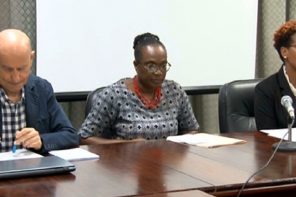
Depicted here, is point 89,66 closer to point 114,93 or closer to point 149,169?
point 114,93

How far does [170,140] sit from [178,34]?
122 centimetres

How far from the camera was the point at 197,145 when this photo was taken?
2559 mm

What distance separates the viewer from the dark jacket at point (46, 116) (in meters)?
2.45

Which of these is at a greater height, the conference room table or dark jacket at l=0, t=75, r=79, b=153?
dark jacket at l=0, t=75, r=79, b=153

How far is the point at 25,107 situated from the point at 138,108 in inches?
24.9

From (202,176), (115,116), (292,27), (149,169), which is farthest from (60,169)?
(292,27)

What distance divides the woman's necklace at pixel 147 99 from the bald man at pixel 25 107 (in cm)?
48

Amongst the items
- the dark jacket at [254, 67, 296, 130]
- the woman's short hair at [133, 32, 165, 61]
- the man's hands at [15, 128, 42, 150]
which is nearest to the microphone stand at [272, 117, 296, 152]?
the dark jacket at [254, 67, 296, 130]

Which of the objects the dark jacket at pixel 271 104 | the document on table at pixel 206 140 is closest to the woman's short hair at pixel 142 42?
the document on table at pixel 206 140

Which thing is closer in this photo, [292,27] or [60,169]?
[60,169]

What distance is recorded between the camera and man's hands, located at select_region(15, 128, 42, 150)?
7.23 ft

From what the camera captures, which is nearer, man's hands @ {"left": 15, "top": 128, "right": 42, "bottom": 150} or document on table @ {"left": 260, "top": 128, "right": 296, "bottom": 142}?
man's hands @ {"left": 15, "top": 128, "right": 42, "bottom": 150}

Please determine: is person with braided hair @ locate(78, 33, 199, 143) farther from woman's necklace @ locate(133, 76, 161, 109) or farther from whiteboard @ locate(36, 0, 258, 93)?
whiteboard @ locate(36, 0, 258, 93)

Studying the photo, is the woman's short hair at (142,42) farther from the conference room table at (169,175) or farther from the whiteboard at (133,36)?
the conference room table at (169,175)
